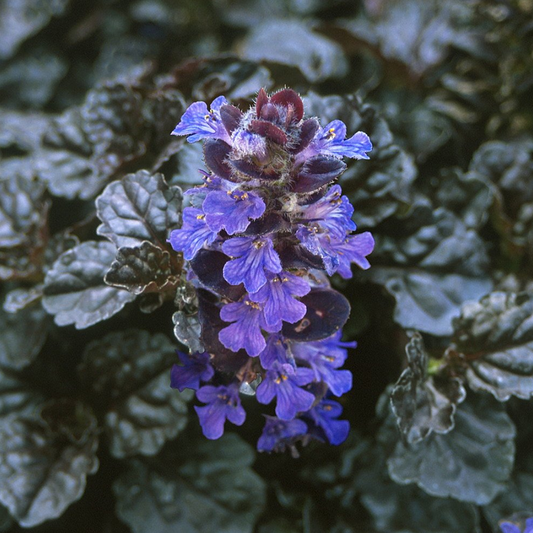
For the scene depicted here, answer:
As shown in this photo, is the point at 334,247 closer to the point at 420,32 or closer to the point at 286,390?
the point at 286,390

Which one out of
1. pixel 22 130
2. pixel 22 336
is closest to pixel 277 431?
pixel 22 336

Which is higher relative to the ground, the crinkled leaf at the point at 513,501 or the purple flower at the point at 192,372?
the purple flower at the point at 192,372

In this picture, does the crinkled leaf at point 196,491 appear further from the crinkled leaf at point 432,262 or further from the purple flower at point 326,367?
the crinkled leaf at point 432,262

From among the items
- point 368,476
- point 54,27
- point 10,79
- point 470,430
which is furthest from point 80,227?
point 54,27

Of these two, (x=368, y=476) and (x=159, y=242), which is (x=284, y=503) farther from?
(x=159, y=242)

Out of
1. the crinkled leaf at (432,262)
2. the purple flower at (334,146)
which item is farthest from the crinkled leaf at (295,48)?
the purple flower at (334,146)

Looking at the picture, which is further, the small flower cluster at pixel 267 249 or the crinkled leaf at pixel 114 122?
the crinkled leaf at pixel 114 122
